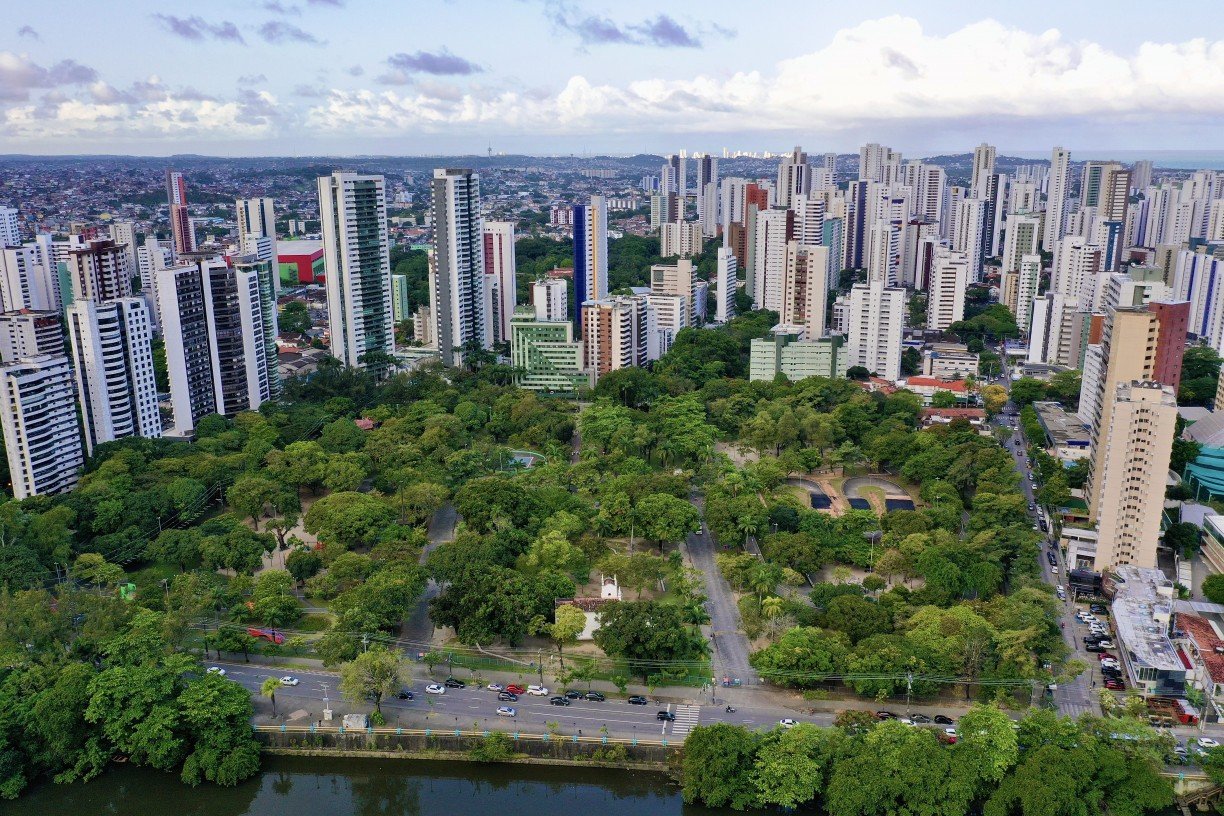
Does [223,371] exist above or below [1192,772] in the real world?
above

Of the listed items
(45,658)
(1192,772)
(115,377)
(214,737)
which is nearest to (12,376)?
(115,377)

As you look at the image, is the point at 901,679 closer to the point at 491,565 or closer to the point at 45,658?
the point at 491,565

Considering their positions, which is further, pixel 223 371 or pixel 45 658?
pixel 223 371

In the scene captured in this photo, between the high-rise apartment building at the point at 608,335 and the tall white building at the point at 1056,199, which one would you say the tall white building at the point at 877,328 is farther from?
the tall white building at the point at 1056,199

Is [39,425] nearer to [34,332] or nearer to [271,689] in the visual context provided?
[34,332]

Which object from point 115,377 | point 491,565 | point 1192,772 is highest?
point 115,377

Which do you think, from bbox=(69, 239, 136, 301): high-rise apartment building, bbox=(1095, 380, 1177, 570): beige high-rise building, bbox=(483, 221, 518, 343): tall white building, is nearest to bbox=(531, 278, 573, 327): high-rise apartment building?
bbox=(483, 221, 518, 343): tall white building
